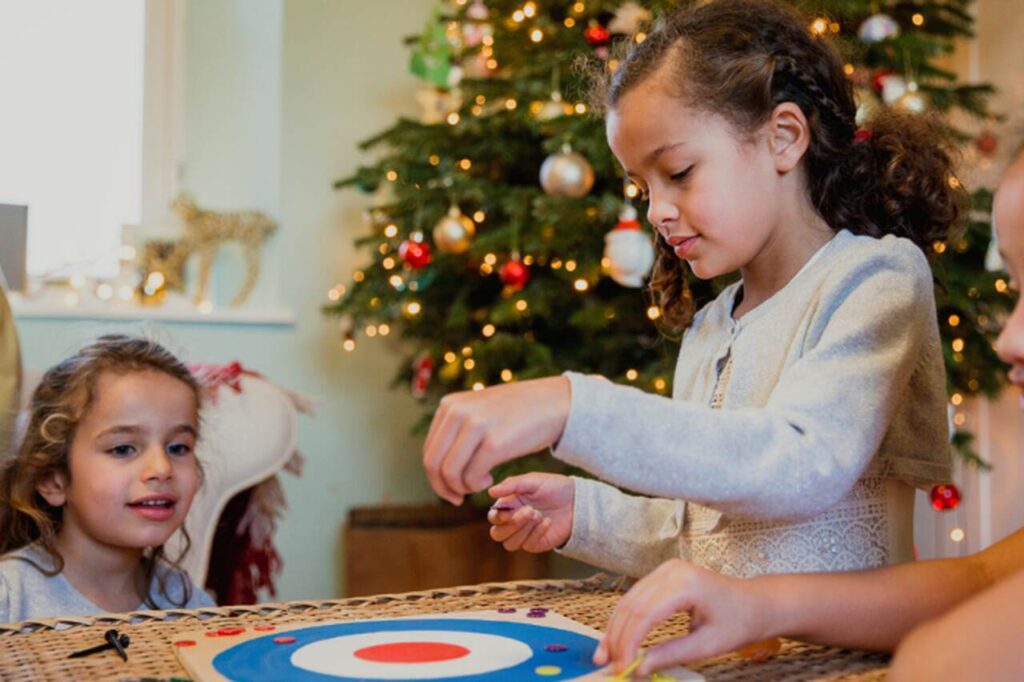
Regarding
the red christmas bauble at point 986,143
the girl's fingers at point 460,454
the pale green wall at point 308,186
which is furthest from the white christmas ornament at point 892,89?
the girl's fingers at point 460,454

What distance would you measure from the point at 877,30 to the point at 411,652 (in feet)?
6.88

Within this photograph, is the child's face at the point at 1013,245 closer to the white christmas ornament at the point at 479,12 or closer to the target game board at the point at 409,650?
the target game board at the point at 409,650

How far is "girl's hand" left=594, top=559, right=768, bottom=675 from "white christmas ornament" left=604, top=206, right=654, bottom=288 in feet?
5.04

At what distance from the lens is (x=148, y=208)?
10.2ft

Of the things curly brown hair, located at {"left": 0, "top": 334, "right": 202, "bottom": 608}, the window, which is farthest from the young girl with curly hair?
the window

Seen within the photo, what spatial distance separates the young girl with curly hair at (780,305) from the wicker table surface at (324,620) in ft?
0.16

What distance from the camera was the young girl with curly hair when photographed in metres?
0.77

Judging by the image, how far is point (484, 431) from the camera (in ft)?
2.05

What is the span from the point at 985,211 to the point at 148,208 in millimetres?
2070

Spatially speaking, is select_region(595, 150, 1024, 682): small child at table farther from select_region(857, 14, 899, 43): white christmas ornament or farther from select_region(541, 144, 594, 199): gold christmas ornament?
select_region(857, 14, 899, 43): white christmas ornament

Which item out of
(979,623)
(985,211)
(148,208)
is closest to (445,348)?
(148,208)

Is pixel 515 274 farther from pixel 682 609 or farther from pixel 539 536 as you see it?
pixel 682 609

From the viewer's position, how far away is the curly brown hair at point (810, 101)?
3.25ft

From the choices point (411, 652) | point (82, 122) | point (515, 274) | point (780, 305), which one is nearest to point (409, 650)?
point (411, 652)
